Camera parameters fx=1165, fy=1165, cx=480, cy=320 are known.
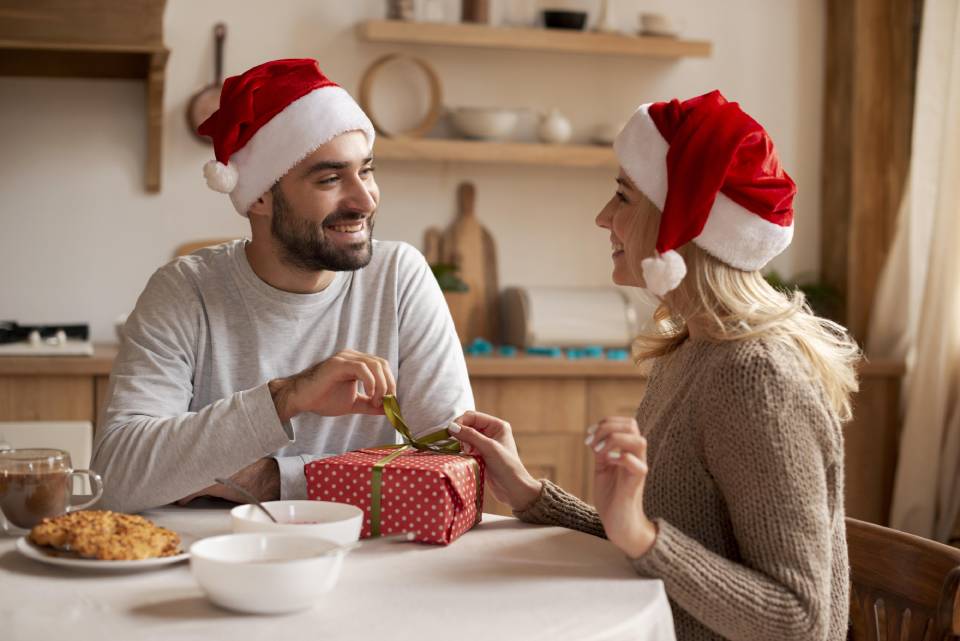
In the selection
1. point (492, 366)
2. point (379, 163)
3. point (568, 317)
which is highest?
point (379, 163)

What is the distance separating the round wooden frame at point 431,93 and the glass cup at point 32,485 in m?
2.43

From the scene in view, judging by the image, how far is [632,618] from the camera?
1.20 m

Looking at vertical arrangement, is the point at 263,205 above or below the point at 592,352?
above

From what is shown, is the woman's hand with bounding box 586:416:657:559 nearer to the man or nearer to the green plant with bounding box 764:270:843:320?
the man

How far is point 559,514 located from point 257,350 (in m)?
0.61

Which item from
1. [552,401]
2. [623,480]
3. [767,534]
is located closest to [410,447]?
[623,480]

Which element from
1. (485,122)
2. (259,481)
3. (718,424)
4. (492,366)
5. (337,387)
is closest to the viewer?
(718,424)

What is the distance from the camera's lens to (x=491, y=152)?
12.2 ft

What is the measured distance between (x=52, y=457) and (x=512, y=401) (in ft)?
6.82

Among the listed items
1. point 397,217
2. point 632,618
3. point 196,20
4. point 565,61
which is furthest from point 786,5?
point 632,618

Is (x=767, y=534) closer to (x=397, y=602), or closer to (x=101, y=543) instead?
(x=397, y=602)

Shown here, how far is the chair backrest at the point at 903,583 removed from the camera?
1384 millimetres

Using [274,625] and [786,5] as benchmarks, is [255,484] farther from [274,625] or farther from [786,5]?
[786,5]

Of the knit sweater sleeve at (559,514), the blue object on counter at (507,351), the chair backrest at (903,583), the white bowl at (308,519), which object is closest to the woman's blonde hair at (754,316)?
the chair backrest at (903,583)
